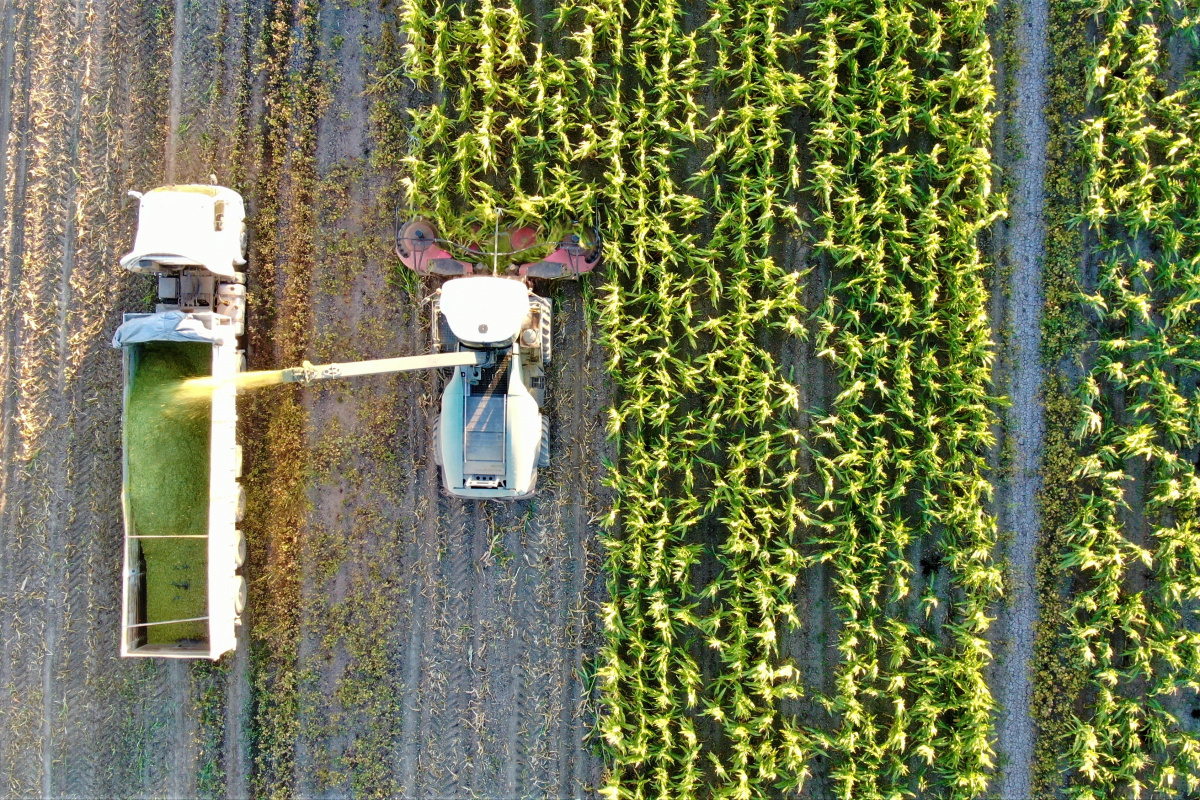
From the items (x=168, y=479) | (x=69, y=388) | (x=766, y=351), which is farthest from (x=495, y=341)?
(x=69, y=388)

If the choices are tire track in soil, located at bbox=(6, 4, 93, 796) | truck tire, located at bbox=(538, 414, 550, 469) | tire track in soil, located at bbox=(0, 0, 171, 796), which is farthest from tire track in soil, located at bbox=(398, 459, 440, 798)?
tire track in soil, located at bbox=(6, 4, 93, 796)

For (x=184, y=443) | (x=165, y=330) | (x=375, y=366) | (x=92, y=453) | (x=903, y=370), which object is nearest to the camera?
(x=375, y=366)

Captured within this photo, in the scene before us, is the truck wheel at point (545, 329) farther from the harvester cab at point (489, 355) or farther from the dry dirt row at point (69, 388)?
the dry dirt row at point (69, 388)

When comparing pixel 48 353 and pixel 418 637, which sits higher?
pixel 48 353

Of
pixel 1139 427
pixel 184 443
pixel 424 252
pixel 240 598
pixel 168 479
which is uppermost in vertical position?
pixel 424 252

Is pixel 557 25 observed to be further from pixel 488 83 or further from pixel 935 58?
pixel 935 58

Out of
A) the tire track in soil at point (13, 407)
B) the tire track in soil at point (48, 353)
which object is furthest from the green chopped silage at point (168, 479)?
the tire track in soil at point (13, 407)

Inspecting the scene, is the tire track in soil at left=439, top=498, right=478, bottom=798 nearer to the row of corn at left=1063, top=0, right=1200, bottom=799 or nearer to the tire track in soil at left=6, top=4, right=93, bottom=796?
the tire track in soil at left=6, top=4, right=93, bottom=796

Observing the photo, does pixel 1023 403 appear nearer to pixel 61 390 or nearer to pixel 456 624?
pixel 456 624
